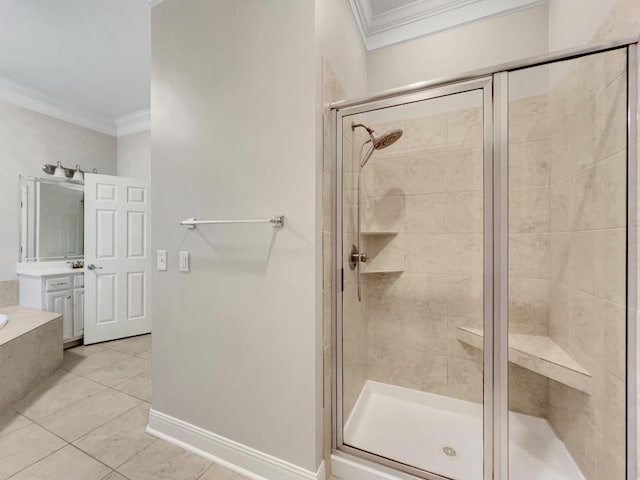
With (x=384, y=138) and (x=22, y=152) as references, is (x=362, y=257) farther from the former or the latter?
(x=22, y=152)

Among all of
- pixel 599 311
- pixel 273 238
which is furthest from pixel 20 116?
pixel 599 311

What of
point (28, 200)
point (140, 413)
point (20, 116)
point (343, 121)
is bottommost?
point (140, 413)

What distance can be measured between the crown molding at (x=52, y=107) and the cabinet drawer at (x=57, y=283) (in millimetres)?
1987

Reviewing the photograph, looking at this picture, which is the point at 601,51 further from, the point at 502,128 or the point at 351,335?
the point at 351,335

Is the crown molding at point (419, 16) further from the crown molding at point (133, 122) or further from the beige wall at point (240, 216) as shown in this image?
the crown molding at point (133, 122)

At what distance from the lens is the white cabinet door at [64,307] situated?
2.86 meters

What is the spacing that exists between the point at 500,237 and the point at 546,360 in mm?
736

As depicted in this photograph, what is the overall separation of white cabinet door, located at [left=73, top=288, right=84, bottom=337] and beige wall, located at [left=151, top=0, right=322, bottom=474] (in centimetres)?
223

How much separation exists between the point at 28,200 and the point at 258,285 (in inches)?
136

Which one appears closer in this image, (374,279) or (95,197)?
(374,279)

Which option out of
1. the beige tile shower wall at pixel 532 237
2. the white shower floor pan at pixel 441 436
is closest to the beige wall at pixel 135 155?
the white shower floor pan at pixel 441 436

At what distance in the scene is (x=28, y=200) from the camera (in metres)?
2.99

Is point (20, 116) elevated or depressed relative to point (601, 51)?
elevated

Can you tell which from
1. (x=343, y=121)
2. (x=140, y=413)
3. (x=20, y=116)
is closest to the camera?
(x=343, y=121)
